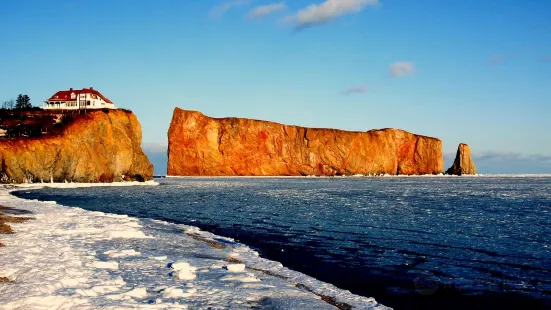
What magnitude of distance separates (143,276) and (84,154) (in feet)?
195

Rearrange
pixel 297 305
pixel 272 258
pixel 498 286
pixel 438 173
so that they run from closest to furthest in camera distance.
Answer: pixel 297 305 → pixel 498 286 → pixel 272 258 → pixel 438 173

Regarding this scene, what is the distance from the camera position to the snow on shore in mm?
7875

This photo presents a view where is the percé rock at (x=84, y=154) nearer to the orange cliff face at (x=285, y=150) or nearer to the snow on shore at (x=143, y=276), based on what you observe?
the snow on shore at (x=143, y=276)

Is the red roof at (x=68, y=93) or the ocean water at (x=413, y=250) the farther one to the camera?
the red roof at (x=68, y=93)

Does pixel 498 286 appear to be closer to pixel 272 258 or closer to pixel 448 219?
pixel 272 258

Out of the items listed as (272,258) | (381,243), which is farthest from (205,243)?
(381,243)

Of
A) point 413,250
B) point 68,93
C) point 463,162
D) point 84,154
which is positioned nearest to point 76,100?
point 68,93

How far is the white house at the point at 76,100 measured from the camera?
84.8 meters

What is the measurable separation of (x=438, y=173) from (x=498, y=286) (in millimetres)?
152956

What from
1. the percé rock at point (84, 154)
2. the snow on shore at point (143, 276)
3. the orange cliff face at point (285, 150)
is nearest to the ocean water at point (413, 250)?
the snow on shore at point (143, 276)

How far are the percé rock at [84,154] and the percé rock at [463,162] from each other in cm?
11274

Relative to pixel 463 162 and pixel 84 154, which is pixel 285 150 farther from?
pixel 84 154

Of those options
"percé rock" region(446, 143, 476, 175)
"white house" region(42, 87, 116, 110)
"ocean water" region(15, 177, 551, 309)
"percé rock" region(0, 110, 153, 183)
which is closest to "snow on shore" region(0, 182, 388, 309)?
"ocean water" region(15, 177, 551, 309)

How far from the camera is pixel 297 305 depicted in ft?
26.9
